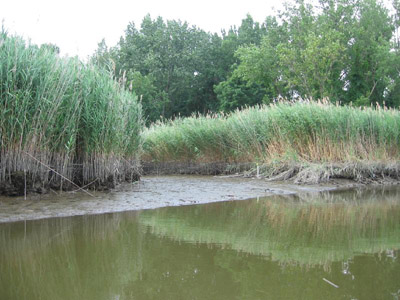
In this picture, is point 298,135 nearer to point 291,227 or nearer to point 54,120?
point 291,227

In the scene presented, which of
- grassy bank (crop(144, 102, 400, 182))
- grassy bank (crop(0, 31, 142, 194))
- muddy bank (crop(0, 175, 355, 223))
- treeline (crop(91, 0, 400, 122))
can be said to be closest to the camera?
muddy bank (crop(0, 175, 355, 223))

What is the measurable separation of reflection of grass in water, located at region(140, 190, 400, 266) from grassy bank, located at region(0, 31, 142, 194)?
5.98 ft

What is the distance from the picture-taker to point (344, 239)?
11.9 ft

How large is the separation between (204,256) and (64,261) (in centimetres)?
110

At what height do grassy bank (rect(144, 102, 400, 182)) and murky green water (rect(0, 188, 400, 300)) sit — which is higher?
grassy bank (rect(144, 102, 400, 182))

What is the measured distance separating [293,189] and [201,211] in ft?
10.9

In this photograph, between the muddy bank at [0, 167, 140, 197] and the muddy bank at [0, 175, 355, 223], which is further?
the muddy bank at [0, 167, 140, 197]

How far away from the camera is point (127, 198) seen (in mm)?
6047

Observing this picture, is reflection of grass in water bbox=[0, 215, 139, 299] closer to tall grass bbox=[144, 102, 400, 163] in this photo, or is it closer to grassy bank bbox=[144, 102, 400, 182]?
grassy bank bbox=[144, 102, 400, 182]

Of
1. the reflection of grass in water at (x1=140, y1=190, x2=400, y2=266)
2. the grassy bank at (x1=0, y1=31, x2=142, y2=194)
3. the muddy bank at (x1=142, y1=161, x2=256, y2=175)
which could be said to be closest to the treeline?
the muddy bank at (x1=142, y1=161, x2=256, y2=175)

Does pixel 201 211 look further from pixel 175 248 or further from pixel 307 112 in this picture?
pixel 307 112

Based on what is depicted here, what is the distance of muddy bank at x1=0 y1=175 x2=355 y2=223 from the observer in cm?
485

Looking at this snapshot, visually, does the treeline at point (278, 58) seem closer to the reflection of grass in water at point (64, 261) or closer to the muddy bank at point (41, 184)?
the muddy bank at point (41, 184)

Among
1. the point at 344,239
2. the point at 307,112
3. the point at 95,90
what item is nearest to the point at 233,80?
the point at 307,112
